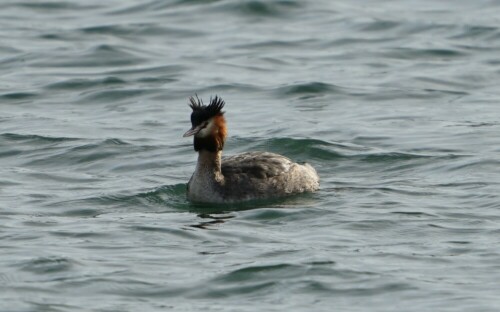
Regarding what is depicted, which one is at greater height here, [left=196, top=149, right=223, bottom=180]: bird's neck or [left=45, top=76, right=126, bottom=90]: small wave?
[left=196, top=149, right=223, bottom=180]: bird's neck

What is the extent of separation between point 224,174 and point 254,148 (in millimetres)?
3113

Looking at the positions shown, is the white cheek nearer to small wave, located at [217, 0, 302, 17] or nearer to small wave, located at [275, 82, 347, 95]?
small wave, located at [275, 82, 347, 95]

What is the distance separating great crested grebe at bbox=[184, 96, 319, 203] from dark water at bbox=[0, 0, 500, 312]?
9.5 inches

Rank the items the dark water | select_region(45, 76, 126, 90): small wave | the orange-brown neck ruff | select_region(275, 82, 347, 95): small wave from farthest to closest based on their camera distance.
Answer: select_region(45, 76, 126, 90): small wave
select_region(275, 82, 347, 95): small wave
the orange-brown neck ruff
the dark water

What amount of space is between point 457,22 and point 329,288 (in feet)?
51.5

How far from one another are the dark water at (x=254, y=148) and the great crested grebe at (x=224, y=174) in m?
0.24

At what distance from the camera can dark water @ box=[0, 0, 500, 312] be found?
1378cm

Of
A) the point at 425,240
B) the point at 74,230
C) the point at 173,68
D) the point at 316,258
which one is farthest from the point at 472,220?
the point at 173,68

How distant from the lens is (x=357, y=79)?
2473cm

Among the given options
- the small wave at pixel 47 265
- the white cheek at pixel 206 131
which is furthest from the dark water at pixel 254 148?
the white cheek at pixel 206 131

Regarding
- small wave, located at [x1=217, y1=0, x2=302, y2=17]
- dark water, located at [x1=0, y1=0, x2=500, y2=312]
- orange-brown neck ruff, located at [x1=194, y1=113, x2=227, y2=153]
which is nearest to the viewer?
dark water, located at [x1=0, y1=0, x2=500, y2=312]

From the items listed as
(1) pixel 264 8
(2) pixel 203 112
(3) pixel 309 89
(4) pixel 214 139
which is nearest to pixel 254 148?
(4) pixel 214 139

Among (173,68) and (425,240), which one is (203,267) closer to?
(425,240)

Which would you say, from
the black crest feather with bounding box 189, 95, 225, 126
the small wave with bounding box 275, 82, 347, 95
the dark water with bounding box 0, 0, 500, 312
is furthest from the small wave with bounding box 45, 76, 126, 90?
the black crest feather with bounding box 189, 95, 225, 126
